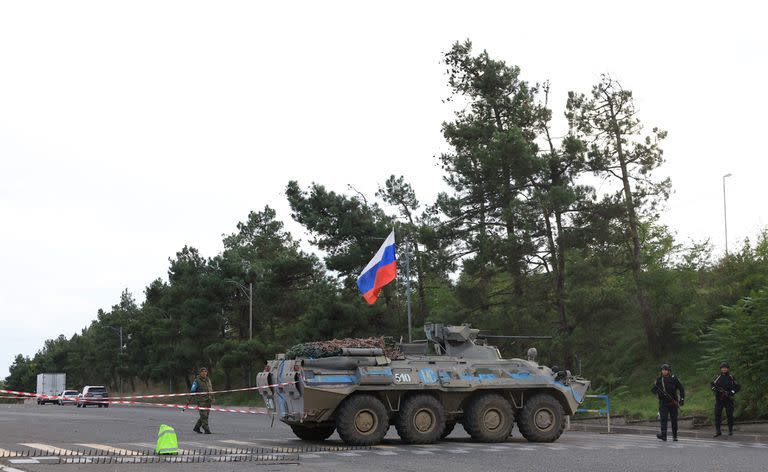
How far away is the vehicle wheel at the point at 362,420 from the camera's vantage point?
18.6 meters

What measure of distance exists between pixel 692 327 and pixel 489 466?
86.3 ft

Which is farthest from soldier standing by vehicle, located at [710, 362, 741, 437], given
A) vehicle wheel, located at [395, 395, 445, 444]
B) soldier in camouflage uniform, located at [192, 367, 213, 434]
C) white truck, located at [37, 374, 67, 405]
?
white truck, located at [37, 374, 67, 405]

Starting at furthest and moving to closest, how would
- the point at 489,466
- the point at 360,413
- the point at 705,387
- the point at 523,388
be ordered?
the point at 705,387 < the point at 523,388 < the point at 360,413 < the point at 489,466

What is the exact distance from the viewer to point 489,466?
14.5m

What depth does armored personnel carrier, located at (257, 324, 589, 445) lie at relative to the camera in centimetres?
1877

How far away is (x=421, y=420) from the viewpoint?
19.3 m

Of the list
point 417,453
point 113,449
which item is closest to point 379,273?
point 113,449

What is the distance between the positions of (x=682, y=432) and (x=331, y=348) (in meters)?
9.39

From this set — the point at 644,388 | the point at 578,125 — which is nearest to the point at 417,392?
the point at 644,388

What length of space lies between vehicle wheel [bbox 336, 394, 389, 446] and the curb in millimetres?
7698

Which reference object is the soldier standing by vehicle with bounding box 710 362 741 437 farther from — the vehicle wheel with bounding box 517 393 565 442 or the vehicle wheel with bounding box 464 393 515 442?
the vehicle wheel with bounding box 464 393 515 442

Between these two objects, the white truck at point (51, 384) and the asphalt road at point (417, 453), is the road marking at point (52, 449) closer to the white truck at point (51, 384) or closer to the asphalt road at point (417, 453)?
the asphalt road at point (417, 453)

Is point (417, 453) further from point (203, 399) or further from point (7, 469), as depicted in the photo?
point (203, 399)

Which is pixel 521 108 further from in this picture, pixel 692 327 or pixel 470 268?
pixel 692 327
